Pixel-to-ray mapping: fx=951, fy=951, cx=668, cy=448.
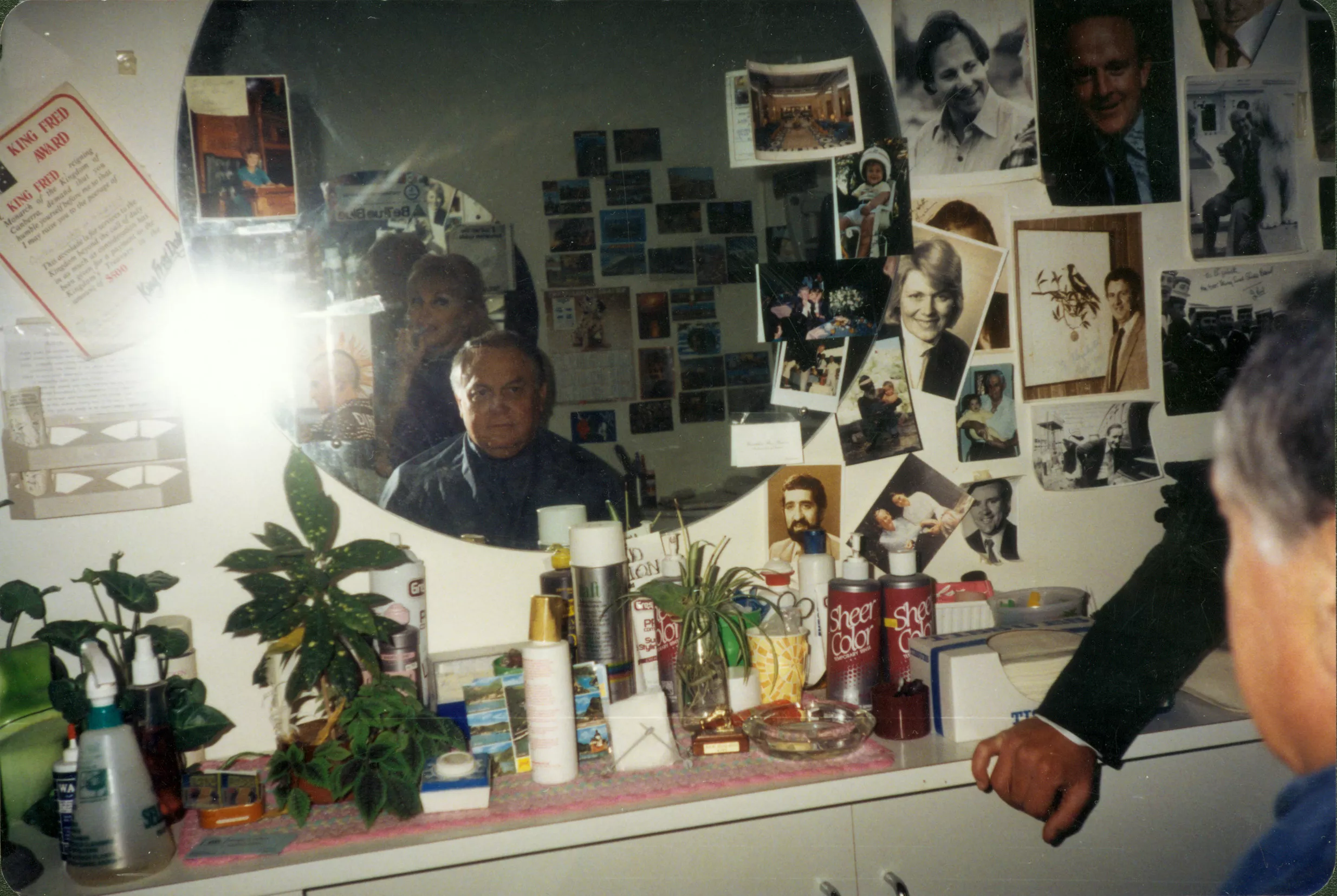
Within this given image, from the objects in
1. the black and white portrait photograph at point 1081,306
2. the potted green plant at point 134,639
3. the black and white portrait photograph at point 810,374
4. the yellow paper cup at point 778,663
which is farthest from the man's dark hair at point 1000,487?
the potted green plant at point 134,639

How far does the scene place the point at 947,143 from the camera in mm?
1175

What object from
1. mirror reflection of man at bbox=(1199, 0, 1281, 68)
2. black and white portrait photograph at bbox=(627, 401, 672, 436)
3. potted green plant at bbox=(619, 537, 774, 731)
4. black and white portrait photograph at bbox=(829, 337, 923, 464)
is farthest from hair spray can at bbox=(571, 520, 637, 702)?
mirror reflection of man at bbox=(1199, 0, 1281, 68)

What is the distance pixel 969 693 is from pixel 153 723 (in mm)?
820

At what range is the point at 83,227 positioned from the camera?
0.98 meters

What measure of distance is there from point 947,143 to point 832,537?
0.51m

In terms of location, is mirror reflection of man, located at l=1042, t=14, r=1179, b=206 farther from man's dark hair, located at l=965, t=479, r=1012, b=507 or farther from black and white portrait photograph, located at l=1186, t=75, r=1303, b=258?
man's dark hair, located at l=965, t=479, r=1012, b=507

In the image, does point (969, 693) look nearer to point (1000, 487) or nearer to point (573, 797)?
point (1000, 487)

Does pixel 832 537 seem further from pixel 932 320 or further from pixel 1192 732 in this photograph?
pixel 1192 732

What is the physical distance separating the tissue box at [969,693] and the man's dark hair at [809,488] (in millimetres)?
223

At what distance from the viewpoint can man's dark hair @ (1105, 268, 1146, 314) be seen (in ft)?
4.10

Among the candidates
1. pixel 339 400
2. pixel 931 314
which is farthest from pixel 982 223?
pixel 339 400

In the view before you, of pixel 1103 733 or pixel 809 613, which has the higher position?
pixel 809 613

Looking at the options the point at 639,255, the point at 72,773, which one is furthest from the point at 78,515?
the point at 639,255

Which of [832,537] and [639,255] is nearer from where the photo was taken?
[639,255]
